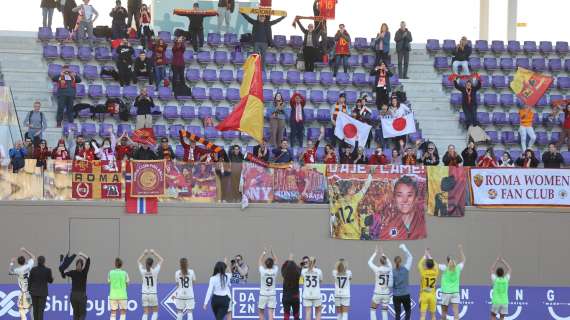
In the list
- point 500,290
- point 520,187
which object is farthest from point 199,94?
point 500,290

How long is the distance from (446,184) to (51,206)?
29.9 ft

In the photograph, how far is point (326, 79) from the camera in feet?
107

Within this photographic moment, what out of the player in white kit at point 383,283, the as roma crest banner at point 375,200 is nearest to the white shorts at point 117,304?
the player in white kit at point 383,283

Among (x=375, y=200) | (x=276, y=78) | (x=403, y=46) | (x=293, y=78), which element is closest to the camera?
(x=375, y=200)

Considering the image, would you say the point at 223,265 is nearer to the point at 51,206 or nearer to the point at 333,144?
the point at 51,206

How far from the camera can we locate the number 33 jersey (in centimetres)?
2356

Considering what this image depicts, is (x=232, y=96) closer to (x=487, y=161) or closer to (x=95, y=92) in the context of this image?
(x=95, y=92)

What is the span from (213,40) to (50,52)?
15.3 ft

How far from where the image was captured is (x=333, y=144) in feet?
99.0

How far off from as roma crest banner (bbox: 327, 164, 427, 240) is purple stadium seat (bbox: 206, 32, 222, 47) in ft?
27.3

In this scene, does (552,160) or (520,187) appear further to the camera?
(552,160)

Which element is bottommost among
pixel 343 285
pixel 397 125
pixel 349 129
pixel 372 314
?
pixel 372 314

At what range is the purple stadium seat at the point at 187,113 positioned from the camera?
1226 inches

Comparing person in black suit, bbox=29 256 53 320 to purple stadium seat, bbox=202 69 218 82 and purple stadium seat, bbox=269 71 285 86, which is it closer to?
purple stadium seat, bbox=202 69 218 82
